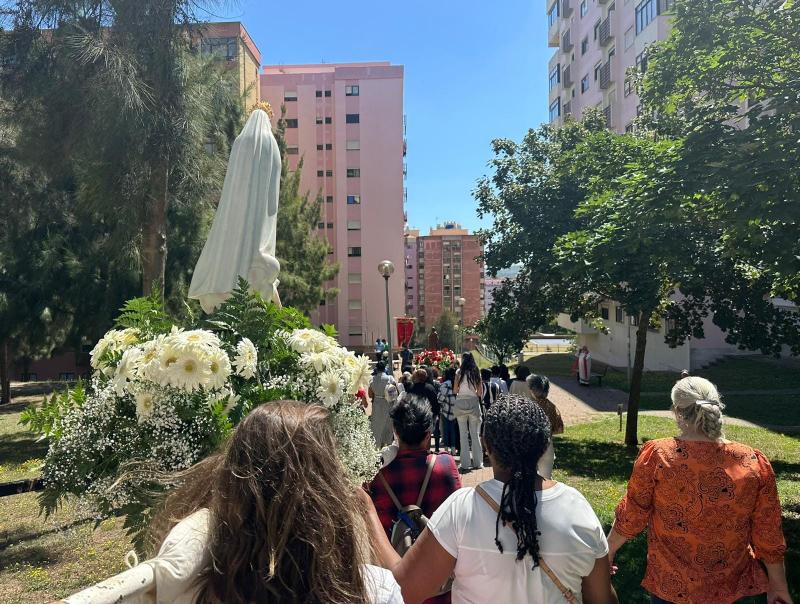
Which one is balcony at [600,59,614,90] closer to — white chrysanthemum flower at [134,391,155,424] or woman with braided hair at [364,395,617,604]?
woman with braided hair at [364,395,617,604]

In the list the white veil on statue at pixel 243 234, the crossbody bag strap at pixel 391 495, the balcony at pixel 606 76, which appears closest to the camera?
the crossbody bag strap at pixel 391 495

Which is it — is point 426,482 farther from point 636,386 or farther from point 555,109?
point 555,109

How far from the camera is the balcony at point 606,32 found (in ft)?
105

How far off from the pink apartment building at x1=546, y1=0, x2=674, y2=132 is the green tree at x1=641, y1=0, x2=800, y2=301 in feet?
60.7

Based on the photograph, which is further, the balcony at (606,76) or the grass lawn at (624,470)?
the balcony at (606,76)

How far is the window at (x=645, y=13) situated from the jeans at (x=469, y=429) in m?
23.8

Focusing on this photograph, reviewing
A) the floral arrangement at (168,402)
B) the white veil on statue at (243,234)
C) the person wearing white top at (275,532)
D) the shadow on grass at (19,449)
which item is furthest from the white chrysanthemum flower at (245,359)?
the shadow on grass at (19,449)

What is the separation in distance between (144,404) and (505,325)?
40.3 ft

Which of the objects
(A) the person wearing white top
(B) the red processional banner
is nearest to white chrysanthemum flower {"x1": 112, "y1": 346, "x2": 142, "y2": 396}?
(A) the person wearing white top

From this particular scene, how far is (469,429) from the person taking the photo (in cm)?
905

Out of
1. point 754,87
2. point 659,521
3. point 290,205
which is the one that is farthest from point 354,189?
point 659,521

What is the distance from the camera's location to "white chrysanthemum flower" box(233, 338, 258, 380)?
2553mm

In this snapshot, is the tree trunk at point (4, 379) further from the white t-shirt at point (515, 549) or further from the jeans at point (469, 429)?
the white t-shirt at point (515, 549)

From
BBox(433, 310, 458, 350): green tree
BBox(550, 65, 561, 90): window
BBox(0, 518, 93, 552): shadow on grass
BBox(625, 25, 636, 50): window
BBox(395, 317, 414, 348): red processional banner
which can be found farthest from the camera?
BBox(433, 310, 458, 350): green tree
